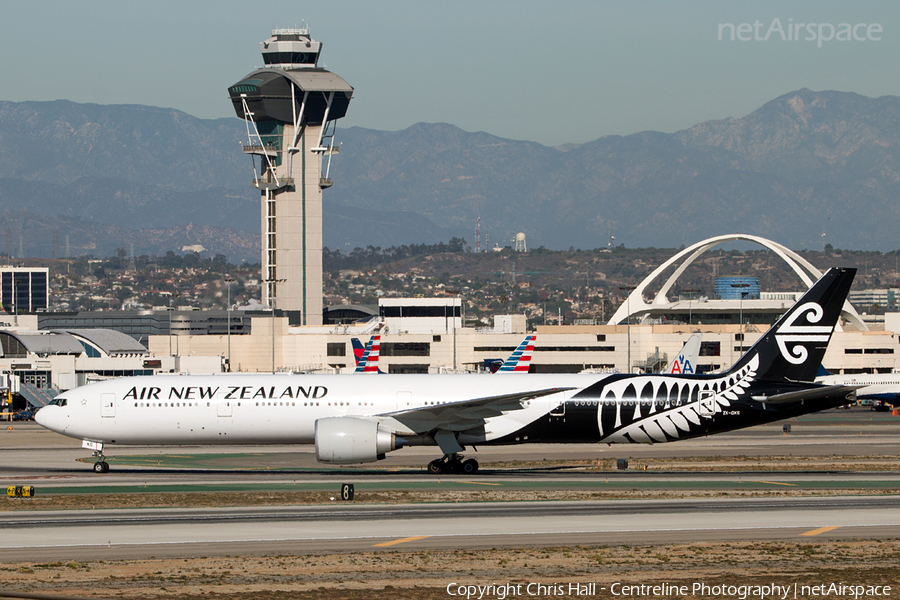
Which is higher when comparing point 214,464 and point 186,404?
point 186,404

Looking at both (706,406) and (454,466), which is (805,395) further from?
(454,466)

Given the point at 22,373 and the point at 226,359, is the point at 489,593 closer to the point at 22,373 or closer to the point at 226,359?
the point at 22,373

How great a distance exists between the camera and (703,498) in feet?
122

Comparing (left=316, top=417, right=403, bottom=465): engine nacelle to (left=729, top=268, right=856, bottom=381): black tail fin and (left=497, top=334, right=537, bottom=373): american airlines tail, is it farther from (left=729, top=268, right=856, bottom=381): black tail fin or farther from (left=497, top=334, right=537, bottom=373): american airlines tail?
(left=497, top=334, right=537, bottom=373): american airlines tail

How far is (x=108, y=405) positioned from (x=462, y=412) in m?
15.1

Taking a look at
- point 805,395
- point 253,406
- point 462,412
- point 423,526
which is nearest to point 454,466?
point 462,412

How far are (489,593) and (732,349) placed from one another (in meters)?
137

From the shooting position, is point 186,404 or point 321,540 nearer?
point 321,540

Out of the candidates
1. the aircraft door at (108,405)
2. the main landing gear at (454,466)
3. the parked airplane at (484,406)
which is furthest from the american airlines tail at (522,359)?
the aircraft door at (108,405)

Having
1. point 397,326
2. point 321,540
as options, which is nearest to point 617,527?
point 321,540

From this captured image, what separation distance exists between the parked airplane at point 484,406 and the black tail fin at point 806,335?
43 mm

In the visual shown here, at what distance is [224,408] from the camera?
4456 cm

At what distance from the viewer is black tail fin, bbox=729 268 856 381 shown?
45.0 m

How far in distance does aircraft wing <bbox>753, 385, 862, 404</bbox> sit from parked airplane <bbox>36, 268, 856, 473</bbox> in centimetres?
6
